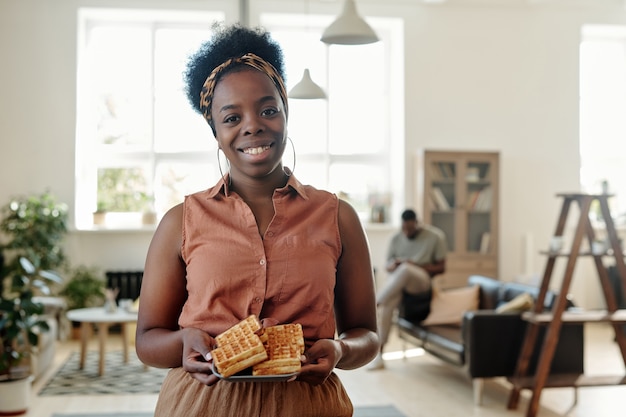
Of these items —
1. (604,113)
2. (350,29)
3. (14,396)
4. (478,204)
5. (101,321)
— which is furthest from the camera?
(604,113)

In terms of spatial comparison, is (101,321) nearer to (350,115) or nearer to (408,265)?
(408,265)

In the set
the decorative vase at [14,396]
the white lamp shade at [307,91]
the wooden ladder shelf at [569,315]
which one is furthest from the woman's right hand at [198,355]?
the white lamp shade at [307,91]

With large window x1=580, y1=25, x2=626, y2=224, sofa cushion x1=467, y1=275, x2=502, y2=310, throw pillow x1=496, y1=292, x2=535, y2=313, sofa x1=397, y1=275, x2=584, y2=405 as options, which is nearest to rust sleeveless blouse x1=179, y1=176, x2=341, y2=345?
sofa x1=397, y1=275, x2=584, y2=405

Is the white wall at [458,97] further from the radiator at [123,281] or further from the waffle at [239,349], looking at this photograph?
the waffle at [239,349]

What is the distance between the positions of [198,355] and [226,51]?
0.57 m

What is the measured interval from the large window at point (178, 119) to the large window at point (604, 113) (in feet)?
8.21

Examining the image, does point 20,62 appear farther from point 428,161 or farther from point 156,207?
point 428,161

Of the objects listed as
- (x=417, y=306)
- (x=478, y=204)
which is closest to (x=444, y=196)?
(x=478, y=204)

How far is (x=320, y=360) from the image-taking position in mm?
1320

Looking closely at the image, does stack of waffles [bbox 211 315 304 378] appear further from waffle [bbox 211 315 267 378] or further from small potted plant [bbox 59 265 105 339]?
small potted plant [bbox 59 265 105 339]

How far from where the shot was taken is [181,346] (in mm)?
1400

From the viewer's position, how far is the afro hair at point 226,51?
154cm

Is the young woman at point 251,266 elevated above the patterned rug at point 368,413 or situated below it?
above

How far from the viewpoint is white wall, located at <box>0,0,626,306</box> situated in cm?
895
